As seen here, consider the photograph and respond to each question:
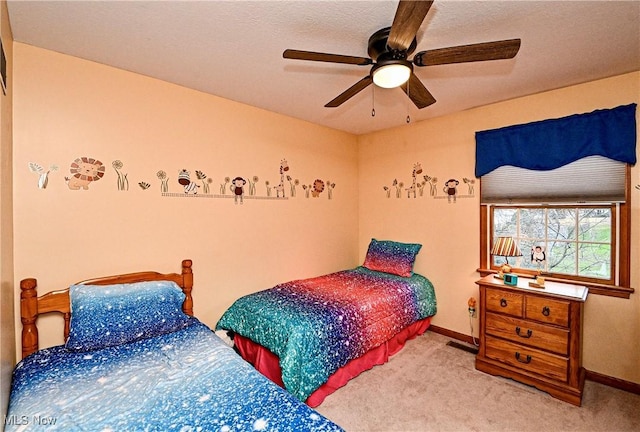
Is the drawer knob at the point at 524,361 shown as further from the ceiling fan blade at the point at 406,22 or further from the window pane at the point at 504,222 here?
the ceiling fan blade at the point at 406,22

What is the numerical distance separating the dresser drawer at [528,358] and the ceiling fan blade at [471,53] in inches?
87.3

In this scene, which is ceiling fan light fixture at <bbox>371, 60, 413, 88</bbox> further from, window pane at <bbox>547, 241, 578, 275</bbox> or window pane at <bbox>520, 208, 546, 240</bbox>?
window pane at <bbox>547, 241, 578, 275</bbox>

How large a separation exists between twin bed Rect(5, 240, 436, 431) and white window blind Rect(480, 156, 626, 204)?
135 cm

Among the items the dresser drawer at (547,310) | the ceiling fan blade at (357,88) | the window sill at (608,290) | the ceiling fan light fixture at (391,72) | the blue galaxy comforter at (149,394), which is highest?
the ceiling fan blade at (357,88)

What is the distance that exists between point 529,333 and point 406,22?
8.14ft

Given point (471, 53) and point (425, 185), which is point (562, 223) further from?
point (471, 53)

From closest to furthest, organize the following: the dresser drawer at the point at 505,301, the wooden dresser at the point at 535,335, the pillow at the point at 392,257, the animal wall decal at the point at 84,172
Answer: the animal wall decal at the point at 84,172, the wooden dresser at the point at 535,335, the dresser drawer at the point at 505,301, the pillow at the point at 392,257

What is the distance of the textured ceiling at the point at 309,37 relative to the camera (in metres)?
1.57

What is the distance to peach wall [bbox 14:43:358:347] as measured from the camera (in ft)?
6.35

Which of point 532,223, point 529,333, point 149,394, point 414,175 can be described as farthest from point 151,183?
point 532,223

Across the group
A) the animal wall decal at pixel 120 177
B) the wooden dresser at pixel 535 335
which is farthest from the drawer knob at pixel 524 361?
the animal wall decal at pixel 120 177

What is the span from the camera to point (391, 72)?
1.59 meters

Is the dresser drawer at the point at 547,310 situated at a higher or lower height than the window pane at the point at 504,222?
lower

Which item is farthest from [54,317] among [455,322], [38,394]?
[455,322]
